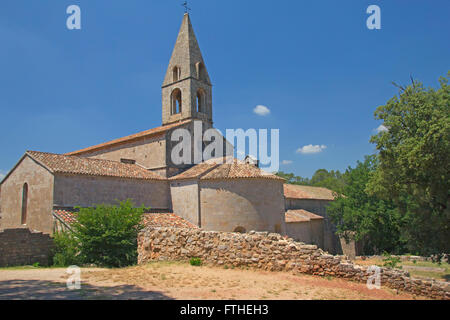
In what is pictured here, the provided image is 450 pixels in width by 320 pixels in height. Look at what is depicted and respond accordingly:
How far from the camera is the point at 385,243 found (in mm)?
31641

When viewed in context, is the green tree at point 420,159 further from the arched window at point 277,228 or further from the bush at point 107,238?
the bush at point 107,238

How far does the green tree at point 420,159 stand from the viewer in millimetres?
15680

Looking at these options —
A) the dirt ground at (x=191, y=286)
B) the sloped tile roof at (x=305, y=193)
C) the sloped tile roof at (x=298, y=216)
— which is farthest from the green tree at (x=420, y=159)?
the sloped tile roof at (x=305, y=193)

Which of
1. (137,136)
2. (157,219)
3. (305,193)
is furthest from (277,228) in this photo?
(305,193)

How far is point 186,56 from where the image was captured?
95.4 feet

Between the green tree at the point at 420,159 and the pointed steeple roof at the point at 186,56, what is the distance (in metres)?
16.1

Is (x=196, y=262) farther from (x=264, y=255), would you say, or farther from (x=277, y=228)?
(x=277, y=228)

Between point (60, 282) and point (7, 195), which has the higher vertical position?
point (7, 195)

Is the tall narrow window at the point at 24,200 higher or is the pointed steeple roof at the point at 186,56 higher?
the pointed steeple roof at the point at 186,56

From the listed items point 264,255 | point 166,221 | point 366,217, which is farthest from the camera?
point 366,217

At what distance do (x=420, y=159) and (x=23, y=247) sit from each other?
1906cm
